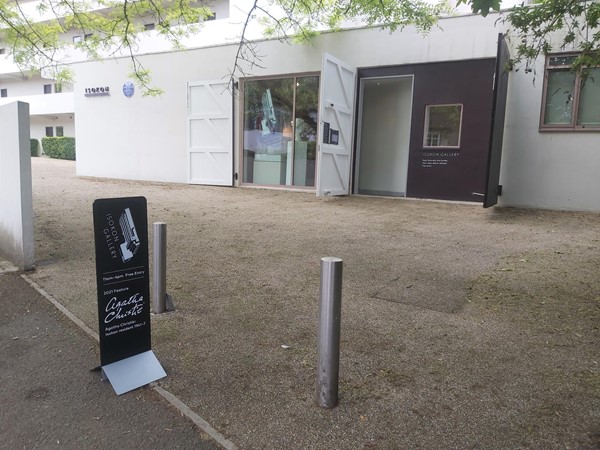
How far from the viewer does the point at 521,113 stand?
31.0 feet

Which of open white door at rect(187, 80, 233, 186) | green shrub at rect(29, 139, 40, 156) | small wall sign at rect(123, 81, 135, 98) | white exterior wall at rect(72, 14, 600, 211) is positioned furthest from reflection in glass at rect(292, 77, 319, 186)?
green shrub at rect(29, 139, 40, 156)

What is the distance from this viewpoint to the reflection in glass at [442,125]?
402 inches

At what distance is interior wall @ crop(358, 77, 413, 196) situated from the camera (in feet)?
39.9

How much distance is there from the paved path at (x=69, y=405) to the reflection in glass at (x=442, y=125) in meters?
8.98

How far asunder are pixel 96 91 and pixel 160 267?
13406 millimetres

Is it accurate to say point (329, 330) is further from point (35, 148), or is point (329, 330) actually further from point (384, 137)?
point (35, 148)

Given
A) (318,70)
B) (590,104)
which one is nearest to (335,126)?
(318,70)

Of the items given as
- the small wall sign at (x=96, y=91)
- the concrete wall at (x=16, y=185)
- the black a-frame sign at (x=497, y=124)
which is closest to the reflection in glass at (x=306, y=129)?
the black a-frame sign at (x=497, y=124)

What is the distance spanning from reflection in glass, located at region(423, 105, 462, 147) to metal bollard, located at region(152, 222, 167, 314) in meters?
8.20

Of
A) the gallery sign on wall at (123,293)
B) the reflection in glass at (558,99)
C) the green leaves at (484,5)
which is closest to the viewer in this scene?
the gallery sign on wall at (123,293)

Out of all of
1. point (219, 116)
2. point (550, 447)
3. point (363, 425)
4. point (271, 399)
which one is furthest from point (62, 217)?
point (550, 447)

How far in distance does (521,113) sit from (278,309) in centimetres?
793

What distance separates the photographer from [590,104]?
352 inches

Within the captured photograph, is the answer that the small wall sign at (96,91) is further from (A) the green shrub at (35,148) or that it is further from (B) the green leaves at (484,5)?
(A) the green shrub at (35,148)
